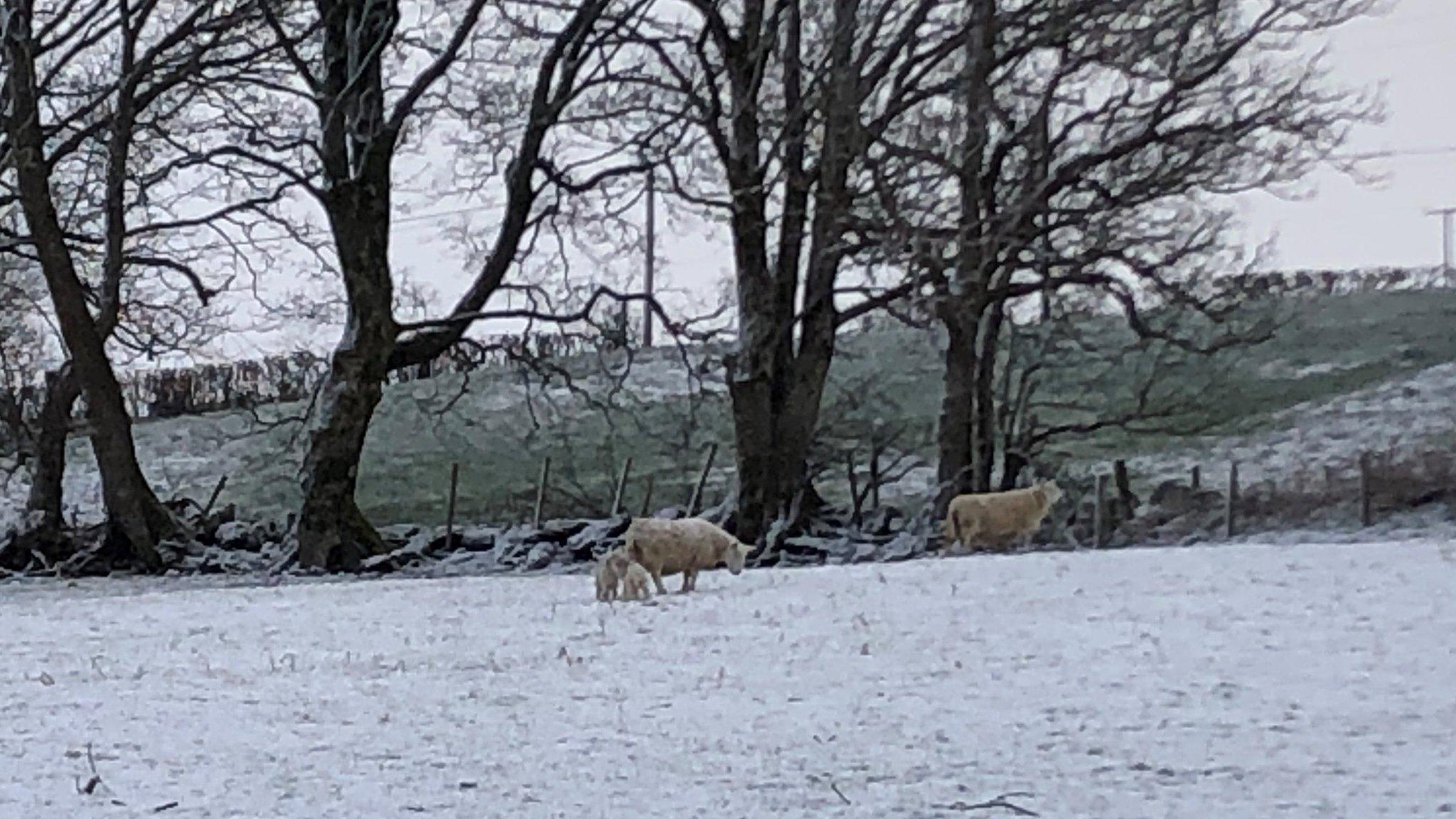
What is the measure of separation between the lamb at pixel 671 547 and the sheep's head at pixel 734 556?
438 mm

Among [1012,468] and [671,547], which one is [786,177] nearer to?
[1012,468]

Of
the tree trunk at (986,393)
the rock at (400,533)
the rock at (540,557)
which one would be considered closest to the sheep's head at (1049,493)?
the tree trunk at (986,393)

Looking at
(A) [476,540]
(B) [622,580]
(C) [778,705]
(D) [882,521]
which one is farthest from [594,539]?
(C) [778,705]

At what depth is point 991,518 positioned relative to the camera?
2477cm

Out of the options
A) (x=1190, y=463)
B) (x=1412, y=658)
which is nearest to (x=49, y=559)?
(x=1190, y=463)

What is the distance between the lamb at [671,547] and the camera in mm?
15250

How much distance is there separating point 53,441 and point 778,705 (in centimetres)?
2366

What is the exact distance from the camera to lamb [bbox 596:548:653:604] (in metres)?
15.1

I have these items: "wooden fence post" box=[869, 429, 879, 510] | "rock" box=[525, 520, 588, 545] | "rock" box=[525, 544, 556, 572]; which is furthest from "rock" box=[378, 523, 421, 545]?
"wooden fence post" box=[869, 429, 879, 510]

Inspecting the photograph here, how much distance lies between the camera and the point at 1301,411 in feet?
135

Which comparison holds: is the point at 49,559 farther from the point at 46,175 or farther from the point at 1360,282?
the point at 1360,282

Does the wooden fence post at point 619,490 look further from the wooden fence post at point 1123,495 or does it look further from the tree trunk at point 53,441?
the tree trunk at point 53,441

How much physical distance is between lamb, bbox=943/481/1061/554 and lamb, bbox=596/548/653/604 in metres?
9.97

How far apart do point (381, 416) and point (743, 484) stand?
22722 mm
